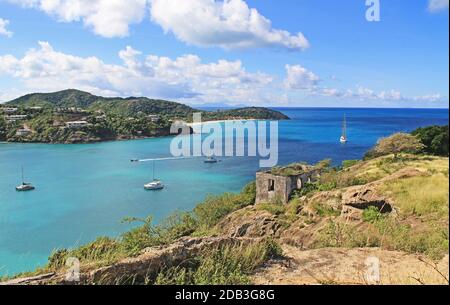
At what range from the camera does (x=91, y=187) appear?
4203 centimetres

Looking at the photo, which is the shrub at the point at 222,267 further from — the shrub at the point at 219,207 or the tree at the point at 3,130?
the tree at the point at 3,130

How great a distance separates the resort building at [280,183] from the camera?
23688mm

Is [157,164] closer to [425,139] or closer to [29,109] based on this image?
Result: [425,139]

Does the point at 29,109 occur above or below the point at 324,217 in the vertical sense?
above

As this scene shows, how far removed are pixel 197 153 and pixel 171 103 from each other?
276 feet

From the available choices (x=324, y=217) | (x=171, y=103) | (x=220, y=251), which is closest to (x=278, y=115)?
(x=171, y=103)

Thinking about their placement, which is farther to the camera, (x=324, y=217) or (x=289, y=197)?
(x=289, y=197)

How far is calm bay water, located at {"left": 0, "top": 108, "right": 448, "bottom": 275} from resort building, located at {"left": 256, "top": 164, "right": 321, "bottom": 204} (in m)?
10.5

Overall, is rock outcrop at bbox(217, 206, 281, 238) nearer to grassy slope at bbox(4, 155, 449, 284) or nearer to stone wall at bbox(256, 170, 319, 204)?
grassy slope at bbox(4, 155, 449, 284)

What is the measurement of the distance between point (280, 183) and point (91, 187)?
87.3 ft

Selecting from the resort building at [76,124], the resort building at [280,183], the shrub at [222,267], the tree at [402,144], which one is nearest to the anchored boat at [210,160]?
the resort building at [280,183]

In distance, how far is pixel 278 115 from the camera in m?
155
